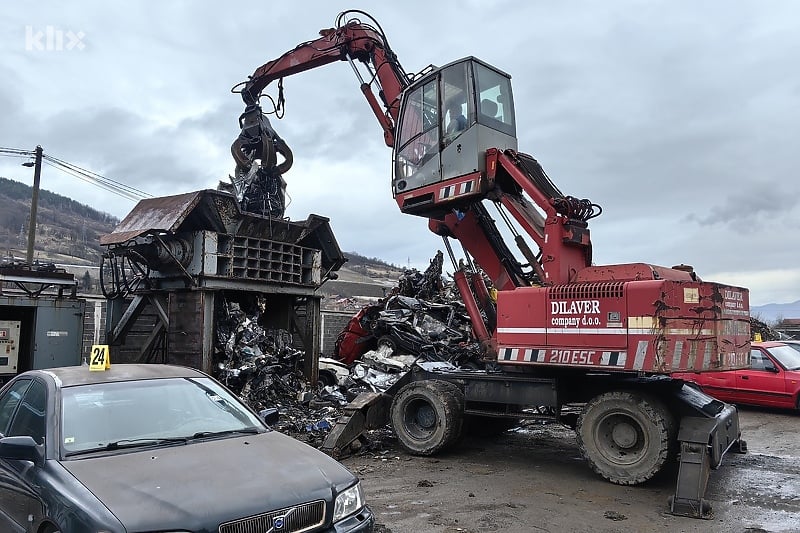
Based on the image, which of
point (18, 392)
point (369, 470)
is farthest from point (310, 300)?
point (18, 392)

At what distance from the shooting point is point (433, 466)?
744 centimetres

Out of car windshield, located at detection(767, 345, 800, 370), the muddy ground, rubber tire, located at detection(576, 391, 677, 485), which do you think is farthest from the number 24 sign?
car windshield, located at detection(767, 345, 800, 370)

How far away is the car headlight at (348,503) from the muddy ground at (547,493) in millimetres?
1574

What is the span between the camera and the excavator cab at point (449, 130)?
26.4 ft

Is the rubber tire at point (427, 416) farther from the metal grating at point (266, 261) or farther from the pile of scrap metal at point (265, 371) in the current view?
the metal grating at point (266, 261)

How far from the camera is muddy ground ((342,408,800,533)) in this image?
210 inches

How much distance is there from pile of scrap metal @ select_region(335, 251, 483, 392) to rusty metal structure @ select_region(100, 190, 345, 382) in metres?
2.02

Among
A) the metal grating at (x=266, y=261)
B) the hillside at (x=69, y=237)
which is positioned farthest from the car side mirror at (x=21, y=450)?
the hillside at (x=69, y=237)

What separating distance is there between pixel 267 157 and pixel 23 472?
375 inches

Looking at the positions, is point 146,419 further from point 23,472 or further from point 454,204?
point 454,204

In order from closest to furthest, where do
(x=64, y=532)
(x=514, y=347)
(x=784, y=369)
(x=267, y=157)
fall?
1. (x=64, y=532)
2. (x=514, y=347)
3. (x=784, y=369)
4. (x=267, y=157)

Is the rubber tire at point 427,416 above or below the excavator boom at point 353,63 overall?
below

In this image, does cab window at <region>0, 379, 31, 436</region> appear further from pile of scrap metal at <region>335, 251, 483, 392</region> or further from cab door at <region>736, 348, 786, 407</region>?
cab door at <region>736, 348, 786, 407</region>

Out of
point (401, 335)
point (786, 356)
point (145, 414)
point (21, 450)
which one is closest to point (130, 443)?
point (145, 414)
